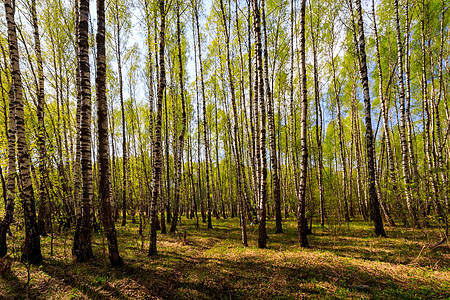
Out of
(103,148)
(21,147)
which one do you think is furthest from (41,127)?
(103,148)

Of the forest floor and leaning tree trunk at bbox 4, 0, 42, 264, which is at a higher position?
leaning tree trunk at bbox 4, 0, 42, 264

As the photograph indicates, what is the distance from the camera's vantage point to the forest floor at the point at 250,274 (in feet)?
13.1

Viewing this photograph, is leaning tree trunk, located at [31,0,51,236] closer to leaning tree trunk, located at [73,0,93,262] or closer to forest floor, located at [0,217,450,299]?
leaning tree trunk, located at [73,0,93,262]

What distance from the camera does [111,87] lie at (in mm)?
15344

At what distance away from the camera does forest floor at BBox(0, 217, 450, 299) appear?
157 inches

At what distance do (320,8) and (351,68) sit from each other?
633 centimetres

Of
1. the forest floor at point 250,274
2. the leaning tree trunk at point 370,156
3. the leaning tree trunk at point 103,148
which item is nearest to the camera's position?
the forest floor at point 250,274

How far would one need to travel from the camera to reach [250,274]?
482 cm

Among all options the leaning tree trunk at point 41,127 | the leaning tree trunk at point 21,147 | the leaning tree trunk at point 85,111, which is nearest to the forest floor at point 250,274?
the leaning tree trunk at point 21,147

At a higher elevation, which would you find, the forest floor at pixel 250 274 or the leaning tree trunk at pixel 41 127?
the leaning tree trunk at pixel 41 127

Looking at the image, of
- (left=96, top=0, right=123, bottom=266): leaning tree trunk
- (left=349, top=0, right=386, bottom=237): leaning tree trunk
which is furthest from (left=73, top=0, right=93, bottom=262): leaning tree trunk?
(left=349, top=0, right=386, bottom=237): leaning tree trunk

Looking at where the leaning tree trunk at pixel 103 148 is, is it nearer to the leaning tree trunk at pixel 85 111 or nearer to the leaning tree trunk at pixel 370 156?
the leaning tree trunk at pixel 85 111

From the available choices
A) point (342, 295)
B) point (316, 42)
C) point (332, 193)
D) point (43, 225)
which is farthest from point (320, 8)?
point (43, 225)

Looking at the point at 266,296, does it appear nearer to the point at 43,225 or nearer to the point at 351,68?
the point at 43,225
